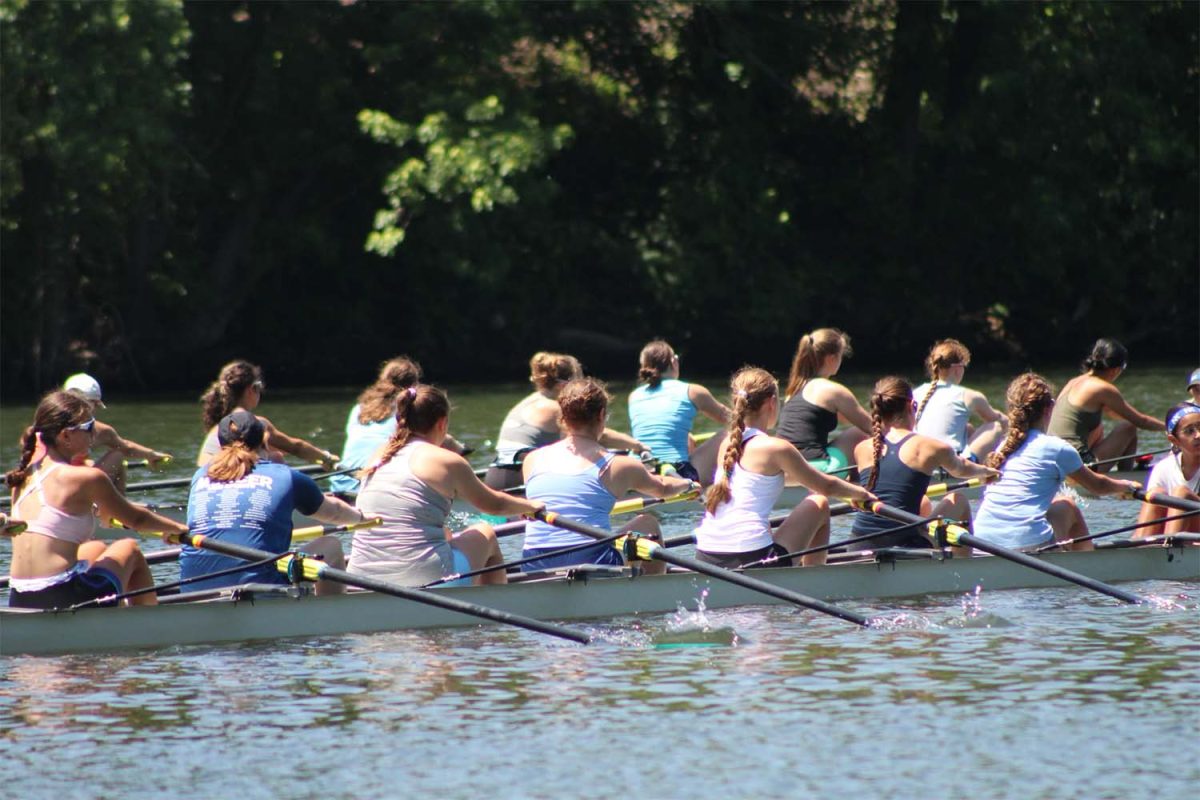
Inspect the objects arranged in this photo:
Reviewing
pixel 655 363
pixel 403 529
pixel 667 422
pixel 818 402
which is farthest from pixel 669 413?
pixel 403 529

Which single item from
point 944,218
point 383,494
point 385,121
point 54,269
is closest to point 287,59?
point 385,121

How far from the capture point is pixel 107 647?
9672 millimetres

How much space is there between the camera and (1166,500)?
11555 mm

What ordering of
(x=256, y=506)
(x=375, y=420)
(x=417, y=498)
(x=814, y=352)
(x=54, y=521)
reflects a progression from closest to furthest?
(x=54, y=521) < (x=256, y=506) < (x=417, y=498) < (x=375, y=420) < (x=814, y=352)

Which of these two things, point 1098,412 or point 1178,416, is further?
point 1098,412

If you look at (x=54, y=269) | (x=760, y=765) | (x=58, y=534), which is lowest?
(x=760, y=765)

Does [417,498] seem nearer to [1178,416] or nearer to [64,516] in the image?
[64,516]

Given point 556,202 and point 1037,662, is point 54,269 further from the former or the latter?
point 1037,662

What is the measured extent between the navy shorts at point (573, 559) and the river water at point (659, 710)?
51 cm

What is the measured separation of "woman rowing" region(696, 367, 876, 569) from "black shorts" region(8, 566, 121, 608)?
10.4ft

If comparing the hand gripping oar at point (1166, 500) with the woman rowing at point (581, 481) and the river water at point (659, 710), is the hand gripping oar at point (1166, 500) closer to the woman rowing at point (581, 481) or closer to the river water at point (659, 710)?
the river water at point (659, 710)

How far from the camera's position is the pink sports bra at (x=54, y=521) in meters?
9.32

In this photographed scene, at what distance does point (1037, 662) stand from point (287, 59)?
2764 cm

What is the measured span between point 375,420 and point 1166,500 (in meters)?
5.49
